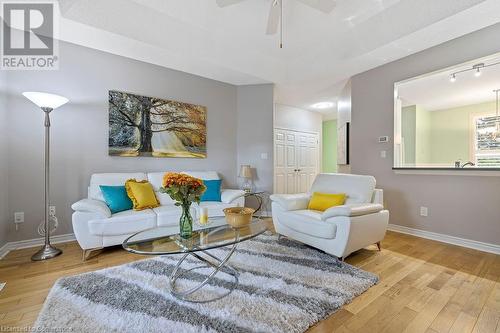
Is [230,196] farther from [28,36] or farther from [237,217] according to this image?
[28,36]

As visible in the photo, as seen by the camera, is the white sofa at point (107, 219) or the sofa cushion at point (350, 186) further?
the sofa cushion at point (350, 186)

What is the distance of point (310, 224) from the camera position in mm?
2203

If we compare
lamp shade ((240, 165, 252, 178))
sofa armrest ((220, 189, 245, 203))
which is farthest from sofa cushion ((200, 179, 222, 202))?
lamp shade ((240, 165, 252, 178))

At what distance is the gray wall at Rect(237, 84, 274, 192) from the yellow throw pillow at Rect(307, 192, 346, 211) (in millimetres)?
1544

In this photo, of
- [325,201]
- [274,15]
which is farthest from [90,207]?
[274,15]

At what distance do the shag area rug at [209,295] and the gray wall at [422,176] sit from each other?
1.75 m

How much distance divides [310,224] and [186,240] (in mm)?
1226

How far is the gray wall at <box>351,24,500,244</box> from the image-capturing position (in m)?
2.47

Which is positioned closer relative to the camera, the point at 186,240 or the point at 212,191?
the point at 186,240

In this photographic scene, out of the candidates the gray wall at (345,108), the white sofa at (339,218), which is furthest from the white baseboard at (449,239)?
the gray wall at (345,108)

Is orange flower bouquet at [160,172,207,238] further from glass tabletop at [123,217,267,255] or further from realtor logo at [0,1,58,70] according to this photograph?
realtor logo at [0,1,58,70]

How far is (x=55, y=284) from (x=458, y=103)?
20.1 ft

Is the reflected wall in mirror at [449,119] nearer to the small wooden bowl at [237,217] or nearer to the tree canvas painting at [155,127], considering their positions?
the small wooden bowl at [237,217]

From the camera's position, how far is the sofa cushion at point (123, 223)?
218cm
